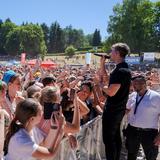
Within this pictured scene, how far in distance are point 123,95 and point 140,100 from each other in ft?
2.28

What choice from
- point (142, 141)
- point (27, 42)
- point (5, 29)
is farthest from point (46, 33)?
point (142, 141)

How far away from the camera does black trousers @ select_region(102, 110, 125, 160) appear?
5.98 meters

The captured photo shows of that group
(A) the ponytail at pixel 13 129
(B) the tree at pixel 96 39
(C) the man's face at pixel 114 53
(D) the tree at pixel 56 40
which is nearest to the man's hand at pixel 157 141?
(C) the man's face at pixel 114 53

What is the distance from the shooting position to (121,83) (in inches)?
232

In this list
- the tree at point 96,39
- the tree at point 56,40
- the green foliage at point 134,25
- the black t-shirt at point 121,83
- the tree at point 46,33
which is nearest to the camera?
the black t-shirt at point 121,83

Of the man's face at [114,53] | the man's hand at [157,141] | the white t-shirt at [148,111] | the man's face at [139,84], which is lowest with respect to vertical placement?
the man's hand at [157,141]

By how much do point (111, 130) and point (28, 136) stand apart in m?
2.77

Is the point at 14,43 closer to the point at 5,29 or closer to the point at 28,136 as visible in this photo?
the point at 5,29

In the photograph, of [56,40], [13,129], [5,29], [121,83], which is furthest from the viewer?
[56,40]

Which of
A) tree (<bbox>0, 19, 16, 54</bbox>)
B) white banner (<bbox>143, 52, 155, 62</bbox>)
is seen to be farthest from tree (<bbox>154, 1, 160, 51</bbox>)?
tree (<bbox>0, 19, 16, 54</bbox>)

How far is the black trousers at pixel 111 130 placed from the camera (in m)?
5.98

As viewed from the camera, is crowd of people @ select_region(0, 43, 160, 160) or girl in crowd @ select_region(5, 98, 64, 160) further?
crowd of people @ select_region(0, 43, 160, 160)

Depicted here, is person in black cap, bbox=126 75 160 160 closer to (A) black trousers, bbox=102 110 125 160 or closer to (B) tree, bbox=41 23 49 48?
(A) black trousers, bbox=102 110 125 160

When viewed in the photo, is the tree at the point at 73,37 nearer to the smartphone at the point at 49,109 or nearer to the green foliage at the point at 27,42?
the green foliage at the point at 27,42
